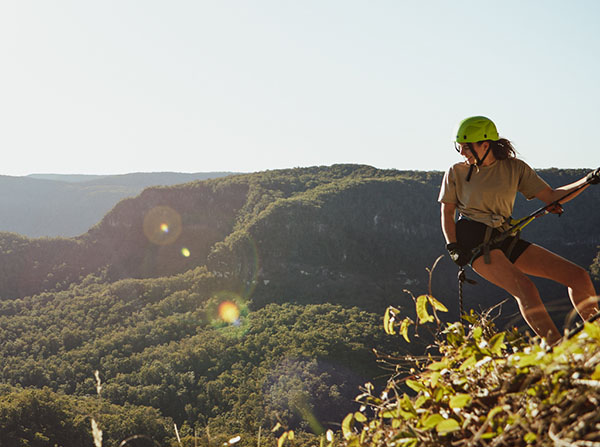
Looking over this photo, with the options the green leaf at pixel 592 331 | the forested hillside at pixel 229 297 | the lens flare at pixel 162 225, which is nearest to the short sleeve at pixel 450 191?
the green leaf at pixel 592 331

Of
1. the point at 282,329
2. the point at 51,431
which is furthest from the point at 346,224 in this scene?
the point at 51,431

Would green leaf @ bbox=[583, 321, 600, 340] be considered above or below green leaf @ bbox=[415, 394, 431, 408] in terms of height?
above

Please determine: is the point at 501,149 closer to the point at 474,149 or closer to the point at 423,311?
the point at 474,149

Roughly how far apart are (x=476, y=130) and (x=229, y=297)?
88051 mm

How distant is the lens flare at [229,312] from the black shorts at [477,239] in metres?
78.1

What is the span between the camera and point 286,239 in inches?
4173

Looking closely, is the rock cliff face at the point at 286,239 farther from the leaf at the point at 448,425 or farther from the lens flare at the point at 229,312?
the leaf at the point at 448,425

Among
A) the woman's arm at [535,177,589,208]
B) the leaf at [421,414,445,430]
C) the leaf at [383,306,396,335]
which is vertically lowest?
the leaf at [421,414,445,430]

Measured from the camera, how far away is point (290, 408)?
5109cm

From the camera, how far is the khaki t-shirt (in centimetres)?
342

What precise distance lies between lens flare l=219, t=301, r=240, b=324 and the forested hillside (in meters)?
0.36

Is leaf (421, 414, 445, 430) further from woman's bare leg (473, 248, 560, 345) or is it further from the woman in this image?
the woman

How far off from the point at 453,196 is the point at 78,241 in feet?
425


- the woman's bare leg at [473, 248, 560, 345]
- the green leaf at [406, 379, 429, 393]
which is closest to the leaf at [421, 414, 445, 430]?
the green leaf at [406, 379, 429, 393]
